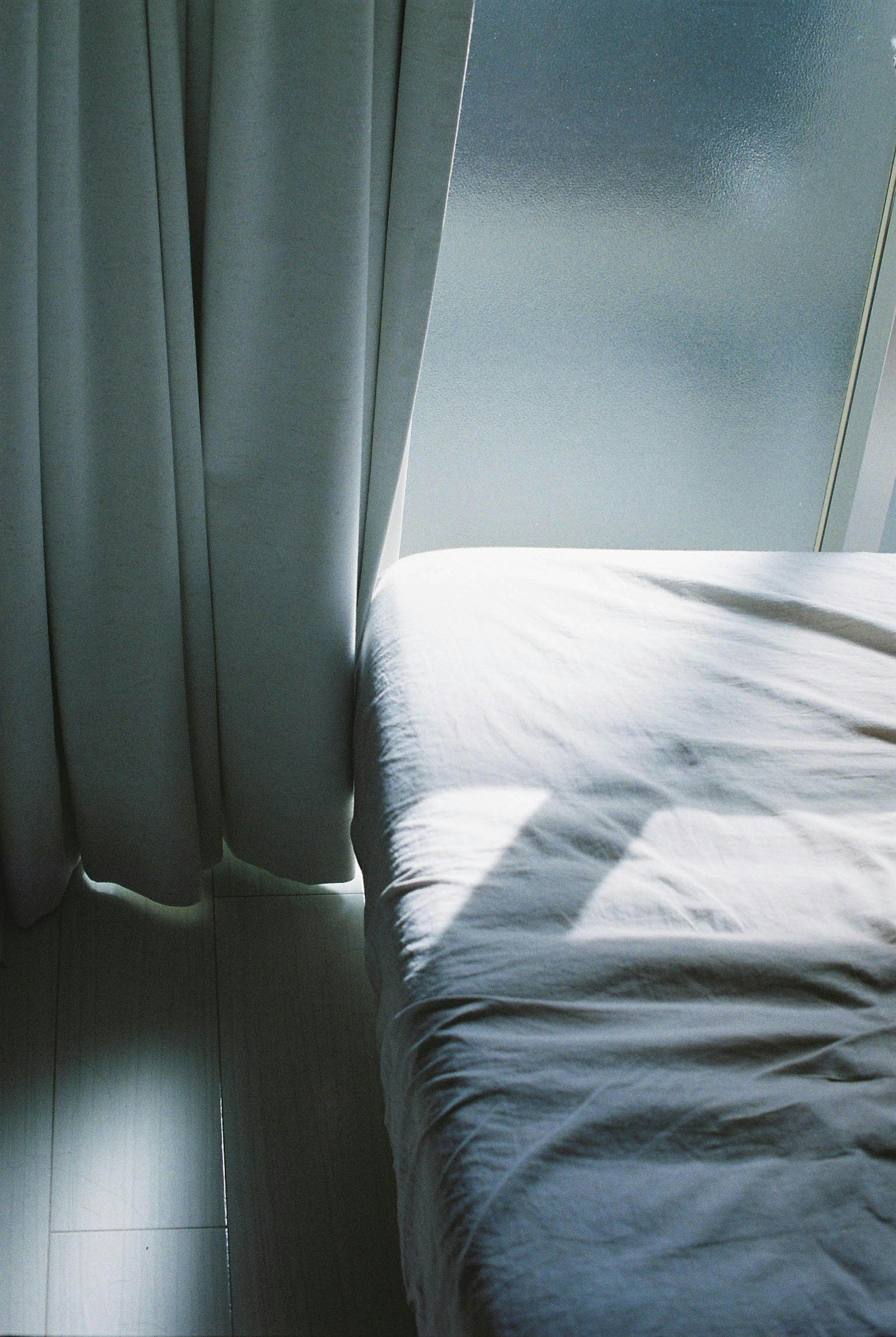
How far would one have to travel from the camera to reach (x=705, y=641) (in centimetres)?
130

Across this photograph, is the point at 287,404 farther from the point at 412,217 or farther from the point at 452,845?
the point at 452,845

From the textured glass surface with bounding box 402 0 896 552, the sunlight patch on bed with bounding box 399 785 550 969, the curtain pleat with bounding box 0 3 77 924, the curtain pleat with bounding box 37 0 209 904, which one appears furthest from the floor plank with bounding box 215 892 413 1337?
the textured glass surface with bounding box 402 0 896 552

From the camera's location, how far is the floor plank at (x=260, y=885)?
1.67m

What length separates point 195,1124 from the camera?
1284 mm

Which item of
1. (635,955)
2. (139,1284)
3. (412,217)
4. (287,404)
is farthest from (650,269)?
(139,1284)

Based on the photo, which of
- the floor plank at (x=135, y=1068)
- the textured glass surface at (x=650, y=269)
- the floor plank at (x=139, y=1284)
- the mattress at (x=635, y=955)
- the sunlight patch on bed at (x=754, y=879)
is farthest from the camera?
the textured glass surface at (x=650, y=269)

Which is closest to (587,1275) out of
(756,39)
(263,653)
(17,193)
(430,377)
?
(263,653)

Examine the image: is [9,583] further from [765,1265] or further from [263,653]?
[765,1265]

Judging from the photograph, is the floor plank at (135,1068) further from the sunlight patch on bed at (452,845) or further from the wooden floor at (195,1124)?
the sunlight patch on bed at (452,845)

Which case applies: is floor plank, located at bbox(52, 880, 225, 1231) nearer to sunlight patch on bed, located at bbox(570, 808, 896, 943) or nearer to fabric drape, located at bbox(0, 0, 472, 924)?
fabric drape, located at bbox(0, 0, 472, 924)

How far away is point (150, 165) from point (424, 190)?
12.6 inches

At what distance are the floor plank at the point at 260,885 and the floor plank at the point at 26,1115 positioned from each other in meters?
0.25

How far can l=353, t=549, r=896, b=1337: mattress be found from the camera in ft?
2.11

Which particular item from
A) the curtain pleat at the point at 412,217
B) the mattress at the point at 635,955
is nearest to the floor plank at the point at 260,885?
the mattress at the point at 635,955
